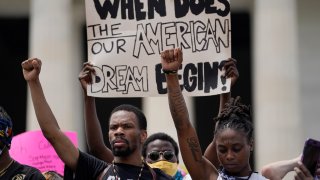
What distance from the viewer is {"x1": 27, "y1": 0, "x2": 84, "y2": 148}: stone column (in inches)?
1278

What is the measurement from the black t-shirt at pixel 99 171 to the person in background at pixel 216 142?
62cm

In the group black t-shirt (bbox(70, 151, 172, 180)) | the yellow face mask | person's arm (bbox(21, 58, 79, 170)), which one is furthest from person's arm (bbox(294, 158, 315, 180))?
the yellow face mask

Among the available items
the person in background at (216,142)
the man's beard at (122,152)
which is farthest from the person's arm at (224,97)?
the man's beard at (122,152)

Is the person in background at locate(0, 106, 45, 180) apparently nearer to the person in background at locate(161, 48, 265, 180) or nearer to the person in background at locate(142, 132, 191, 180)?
the person in background at locate(161, 48, 265, 180)

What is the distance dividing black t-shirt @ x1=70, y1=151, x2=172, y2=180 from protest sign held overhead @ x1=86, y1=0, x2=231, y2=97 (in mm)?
1404

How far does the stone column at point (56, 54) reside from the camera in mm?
32469

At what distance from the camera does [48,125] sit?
971cm

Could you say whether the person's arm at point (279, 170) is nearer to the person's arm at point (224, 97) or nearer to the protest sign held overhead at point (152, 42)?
the person's arm at point (224, 97)

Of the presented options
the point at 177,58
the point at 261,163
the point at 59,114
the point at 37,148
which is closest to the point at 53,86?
the point at 59,114

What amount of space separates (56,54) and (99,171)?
A: 77.6 feet

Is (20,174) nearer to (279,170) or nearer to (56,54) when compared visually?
(279,170)

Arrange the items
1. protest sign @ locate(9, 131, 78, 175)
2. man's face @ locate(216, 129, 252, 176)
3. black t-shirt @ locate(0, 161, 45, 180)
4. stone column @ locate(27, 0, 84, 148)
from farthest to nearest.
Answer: stone column @ locate(27, 0, 84, 148) < protest sign @ locate(9, 131, 78, 175) < black t-shirt @ locate(0, 161, 45, 180) < man's face @ locate(216, 129, 252, 176)

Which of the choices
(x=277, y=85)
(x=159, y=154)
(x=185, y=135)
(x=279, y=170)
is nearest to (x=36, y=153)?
(x=159, y=154)

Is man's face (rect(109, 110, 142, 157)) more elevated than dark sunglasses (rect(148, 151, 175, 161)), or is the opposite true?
man's face (rect(109, 110, 142, 157))
